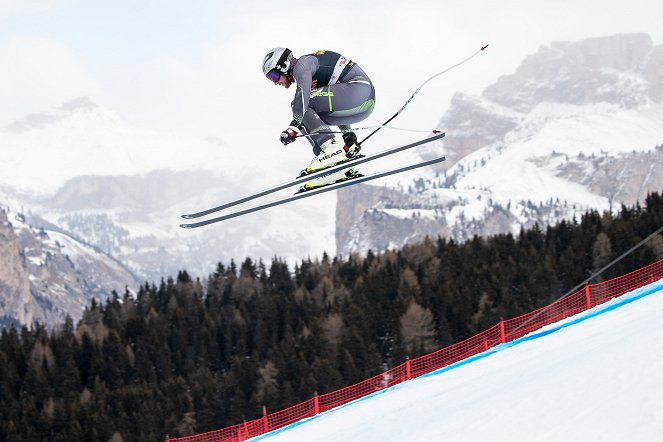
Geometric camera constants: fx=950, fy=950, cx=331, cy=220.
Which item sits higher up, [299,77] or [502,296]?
[502,296]

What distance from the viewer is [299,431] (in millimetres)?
21391

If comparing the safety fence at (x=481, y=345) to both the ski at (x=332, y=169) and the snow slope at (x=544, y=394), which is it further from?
the ski at (x=332, y=169)

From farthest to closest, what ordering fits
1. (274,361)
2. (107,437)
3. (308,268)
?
(308,268), (274,361), (107,437)

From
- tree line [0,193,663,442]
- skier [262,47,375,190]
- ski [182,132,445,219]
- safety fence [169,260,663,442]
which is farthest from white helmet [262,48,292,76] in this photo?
tree line [0,193,663,442]

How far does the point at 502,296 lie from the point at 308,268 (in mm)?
45899

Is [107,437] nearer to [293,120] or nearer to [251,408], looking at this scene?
[251,408]

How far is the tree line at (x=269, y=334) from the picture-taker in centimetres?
8081

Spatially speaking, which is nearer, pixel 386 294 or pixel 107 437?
pixel 107 437

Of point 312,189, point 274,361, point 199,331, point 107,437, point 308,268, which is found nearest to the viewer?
point 312,189

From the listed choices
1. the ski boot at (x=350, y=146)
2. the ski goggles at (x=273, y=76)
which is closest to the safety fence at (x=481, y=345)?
the ski boot at (x=350, y=146)

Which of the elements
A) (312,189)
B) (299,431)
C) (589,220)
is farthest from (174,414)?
(312,189)

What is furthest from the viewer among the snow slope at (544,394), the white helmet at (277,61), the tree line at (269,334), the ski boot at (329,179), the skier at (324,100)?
the tree line at (269,334)

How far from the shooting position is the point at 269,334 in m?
104

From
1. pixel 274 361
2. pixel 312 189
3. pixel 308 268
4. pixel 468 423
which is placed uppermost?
pixel 308 268
